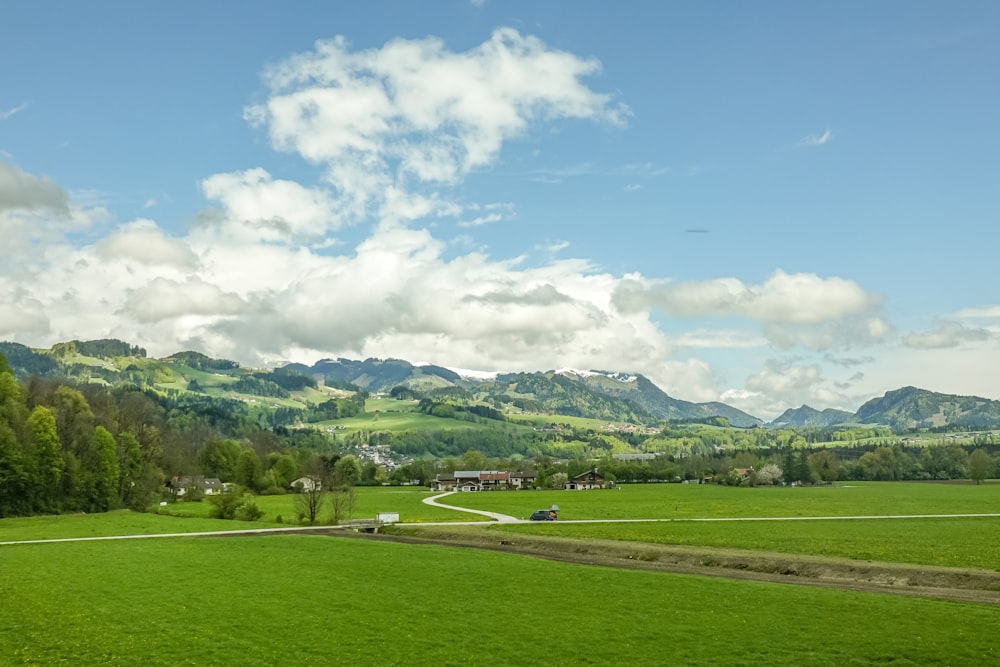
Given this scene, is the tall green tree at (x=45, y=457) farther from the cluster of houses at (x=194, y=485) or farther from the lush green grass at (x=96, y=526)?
the cluster of houses at (x=194, y=485)

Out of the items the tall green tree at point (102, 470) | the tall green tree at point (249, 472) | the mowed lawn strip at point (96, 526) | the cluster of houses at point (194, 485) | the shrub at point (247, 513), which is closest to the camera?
the mowed lawn strip at point (96, 526)

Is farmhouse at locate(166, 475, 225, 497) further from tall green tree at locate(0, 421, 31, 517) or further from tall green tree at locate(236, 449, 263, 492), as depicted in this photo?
tall green tree at locate(0, 421, 31, 517)

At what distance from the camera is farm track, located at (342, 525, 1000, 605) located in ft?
138

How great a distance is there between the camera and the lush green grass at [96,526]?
75.4 metres

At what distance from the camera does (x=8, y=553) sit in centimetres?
5794

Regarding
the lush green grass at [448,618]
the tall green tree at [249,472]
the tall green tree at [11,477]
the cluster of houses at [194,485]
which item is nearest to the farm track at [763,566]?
the lush green grass at [448,618]

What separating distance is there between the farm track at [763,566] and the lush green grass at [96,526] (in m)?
28.9

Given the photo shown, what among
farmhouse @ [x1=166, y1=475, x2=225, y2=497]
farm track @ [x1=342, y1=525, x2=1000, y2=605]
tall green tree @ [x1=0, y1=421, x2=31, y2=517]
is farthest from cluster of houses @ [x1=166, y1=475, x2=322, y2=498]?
farm track @ [x1=342, y1=525, x2=1000, y2=605]

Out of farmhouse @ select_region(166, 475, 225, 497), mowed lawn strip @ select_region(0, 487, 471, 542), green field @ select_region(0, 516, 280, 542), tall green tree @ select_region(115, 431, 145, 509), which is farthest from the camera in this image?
farmhouse @ select_region(166, 475, 225, 497)

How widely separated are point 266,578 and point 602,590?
2045 centimetres

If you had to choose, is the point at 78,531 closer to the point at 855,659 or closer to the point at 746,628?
the point at 746,628

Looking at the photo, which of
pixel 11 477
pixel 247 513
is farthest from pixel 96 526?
pixel 11 477

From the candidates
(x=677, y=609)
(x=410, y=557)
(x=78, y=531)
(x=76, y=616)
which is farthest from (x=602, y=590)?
(x=78, y=531)

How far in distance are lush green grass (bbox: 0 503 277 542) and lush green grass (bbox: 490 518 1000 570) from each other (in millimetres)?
35251
